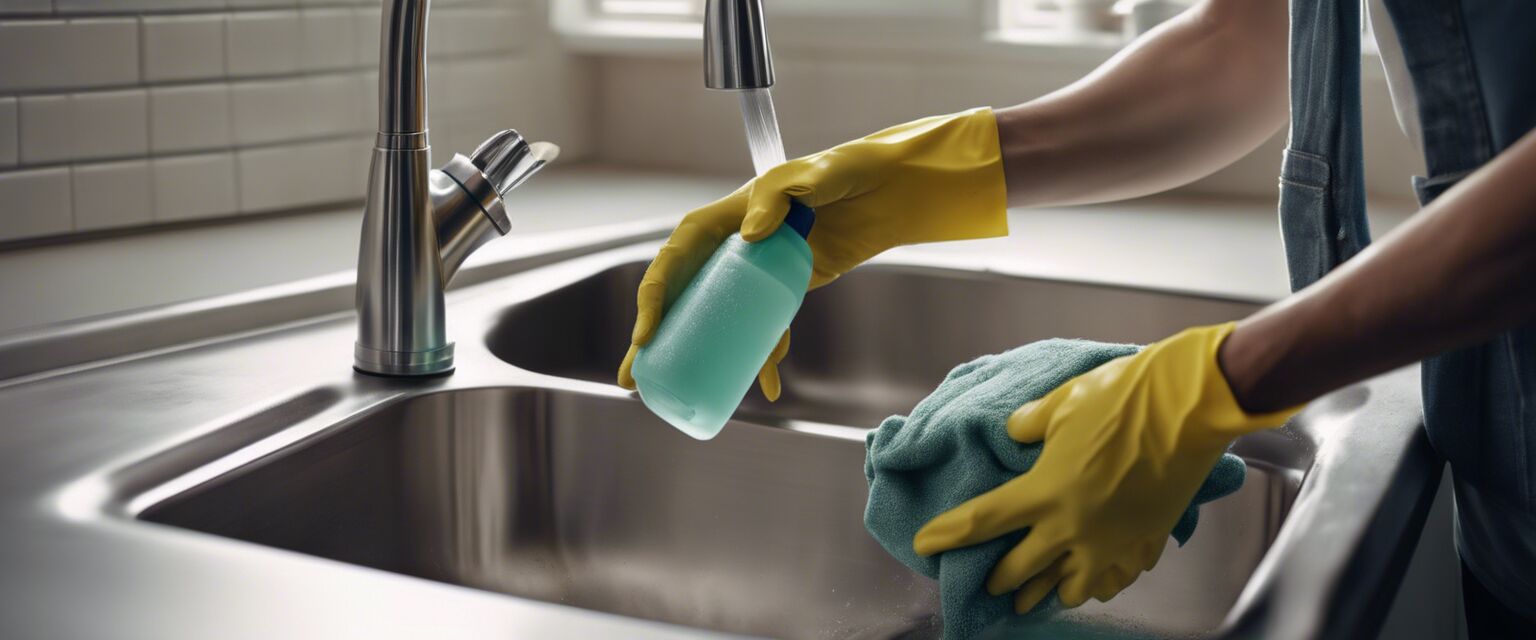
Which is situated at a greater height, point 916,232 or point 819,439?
point 916,232

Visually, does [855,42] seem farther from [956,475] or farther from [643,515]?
[956,475]

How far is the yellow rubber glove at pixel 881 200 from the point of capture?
3.11 feet

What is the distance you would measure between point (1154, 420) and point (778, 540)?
402mm

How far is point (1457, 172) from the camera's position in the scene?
81cm

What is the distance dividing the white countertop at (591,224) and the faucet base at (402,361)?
0.24m

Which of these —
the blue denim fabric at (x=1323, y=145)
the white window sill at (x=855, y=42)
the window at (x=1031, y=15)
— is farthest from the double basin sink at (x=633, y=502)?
the window at (x=1031, y=15)

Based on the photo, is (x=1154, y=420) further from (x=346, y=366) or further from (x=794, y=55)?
(x=794, y=55)

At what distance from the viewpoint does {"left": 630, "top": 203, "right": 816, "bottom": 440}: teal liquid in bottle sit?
802 mm

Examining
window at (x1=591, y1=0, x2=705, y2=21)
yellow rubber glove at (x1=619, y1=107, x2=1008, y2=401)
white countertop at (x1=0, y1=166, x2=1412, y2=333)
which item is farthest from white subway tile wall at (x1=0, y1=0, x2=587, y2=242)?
yellow rubber glove at (x1=619, y1=107, x2=1008, y2=401)

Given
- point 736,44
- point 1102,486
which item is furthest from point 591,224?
point 1102,486

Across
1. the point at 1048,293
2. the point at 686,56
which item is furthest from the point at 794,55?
the point at 1048,293

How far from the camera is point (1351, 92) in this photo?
35.7 inches

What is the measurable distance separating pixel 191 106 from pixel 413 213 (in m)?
0.60

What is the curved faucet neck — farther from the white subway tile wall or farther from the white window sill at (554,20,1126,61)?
the white window sill at (554,20,1126,61)
